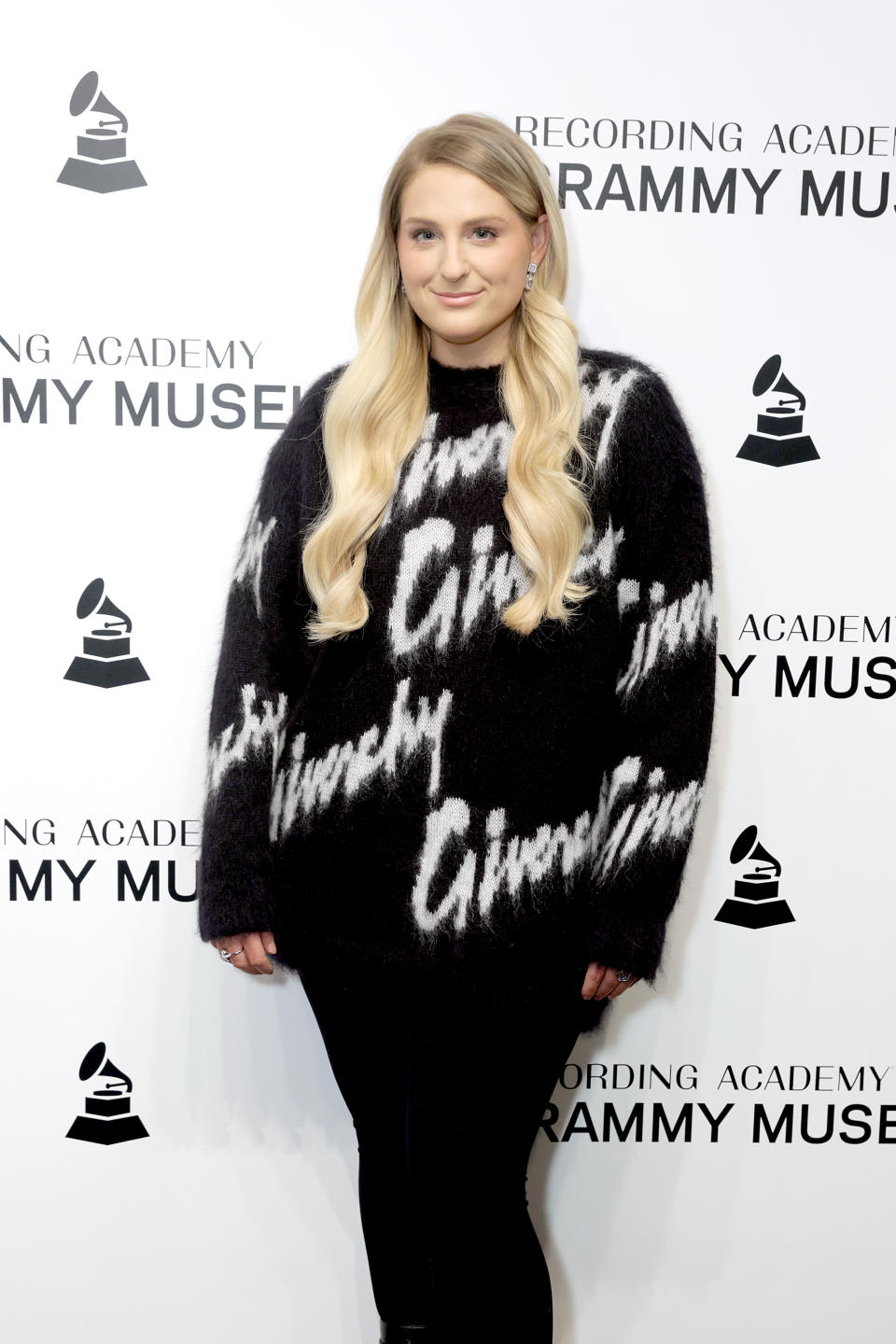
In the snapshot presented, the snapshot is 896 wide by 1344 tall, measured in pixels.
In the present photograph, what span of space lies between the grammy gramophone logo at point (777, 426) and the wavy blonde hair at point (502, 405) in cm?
36

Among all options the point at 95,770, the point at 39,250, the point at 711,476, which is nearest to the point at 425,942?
the point at 95,770

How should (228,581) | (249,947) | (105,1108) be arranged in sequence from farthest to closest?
(105,1108)
(228,581)
(249,947)

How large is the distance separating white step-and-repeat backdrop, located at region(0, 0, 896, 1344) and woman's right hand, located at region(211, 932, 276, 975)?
0.29 metres

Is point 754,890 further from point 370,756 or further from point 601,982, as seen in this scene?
point 370,756

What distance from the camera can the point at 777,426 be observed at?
5.34ft

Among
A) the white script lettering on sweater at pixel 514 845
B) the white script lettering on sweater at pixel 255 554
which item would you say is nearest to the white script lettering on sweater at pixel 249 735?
the white script lettering on sweater at pixel 255 554

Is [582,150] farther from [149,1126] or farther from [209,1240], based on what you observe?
[209,1240]

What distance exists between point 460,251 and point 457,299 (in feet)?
0.17

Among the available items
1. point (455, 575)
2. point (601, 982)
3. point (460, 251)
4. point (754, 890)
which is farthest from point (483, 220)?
point (754, 890)

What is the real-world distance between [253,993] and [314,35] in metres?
1.33

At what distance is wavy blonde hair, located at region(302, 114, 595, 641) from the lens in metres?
1.33

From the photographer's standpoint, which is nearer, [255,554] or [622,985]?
[622,985]

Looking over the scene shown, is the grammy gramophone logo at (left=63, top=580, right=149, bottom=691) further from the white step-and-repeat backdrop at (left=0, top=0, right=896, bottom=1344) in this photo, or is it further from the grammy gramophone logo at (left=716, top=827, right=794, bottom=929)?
the grammy gramophone logo at (left=716, top=827, right=794, bottom=929)

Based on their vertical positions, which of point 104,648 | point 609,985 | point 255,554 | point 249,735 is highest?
point 255,554
